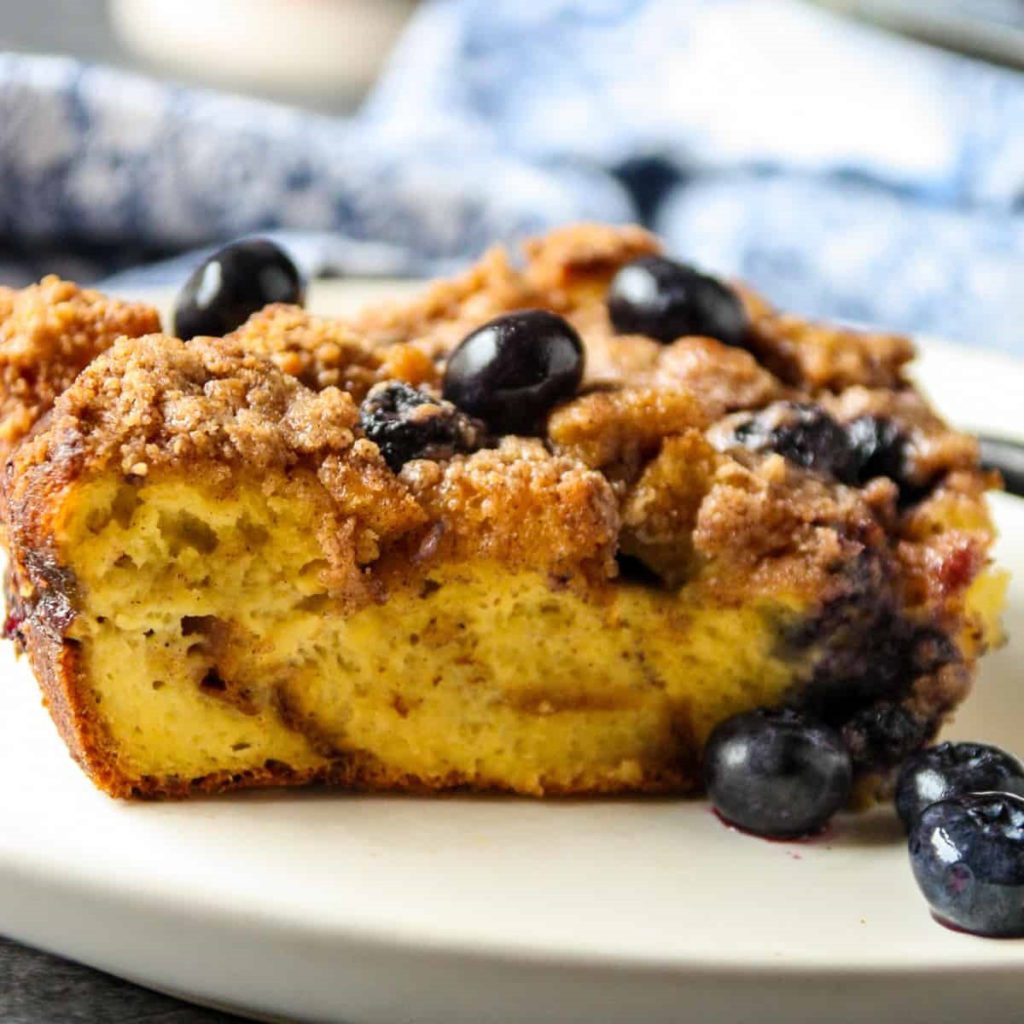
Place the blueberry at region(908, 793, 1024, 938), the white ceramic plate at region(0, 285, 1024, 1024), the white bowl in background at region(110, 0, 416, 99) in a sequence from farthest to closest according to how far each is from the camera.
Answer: the white bowl in background at region(110, 0, 416, 99) → the blueberry at region(908, 793, 1024, 938) → the white ceramic plate at region(0, 285, 1024, 1024)

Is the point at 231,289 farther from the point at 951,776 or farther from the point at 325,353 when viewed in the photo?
the point at 951,776

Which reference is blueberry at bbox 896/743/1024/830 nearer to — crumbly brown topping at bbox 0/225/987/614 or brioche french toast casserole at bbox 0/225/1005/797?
brioche french toast casserole at bbox 0/225/1005/797

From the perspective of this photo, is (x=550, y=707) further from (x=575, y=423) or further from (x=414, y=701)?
(x=575, y=423)

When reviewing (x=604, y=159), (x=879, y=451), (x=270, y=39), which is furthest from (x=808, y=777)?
(x=270, y=39)

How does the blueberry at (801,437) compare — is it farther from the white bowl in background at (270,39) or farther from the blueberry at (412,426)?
the white bowl in background at (270,39)

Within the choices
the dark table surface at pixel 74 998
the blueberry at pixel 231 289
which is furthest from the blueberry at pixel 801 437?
the dark table surface at pixel 74 998

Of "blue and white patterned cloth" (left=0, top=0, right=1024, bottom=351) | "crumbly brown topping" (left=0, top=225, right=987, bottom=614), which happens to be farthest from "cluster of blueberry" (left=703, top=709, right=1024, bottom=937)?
"blue and white patterned cloth" (left=0, top=0, right=1024, bottom=351)
